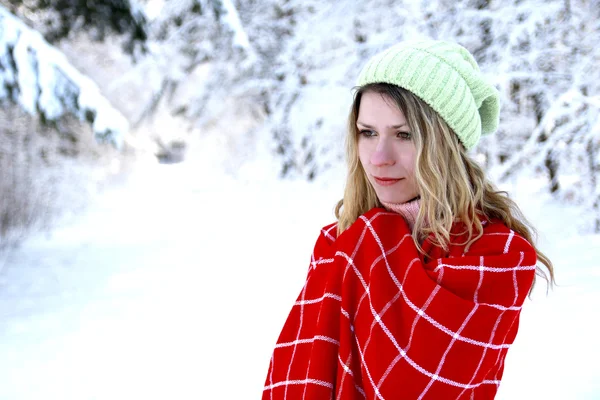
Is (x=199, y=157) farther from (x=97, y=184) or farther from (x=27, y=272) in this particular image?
(x=27, y=272)

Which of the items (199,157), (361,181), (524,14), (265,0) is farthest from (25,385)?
(199,157)

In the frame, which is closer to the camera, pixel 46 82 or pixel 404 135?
pixel 404 135

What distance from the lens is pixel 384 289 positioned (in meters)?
1.27

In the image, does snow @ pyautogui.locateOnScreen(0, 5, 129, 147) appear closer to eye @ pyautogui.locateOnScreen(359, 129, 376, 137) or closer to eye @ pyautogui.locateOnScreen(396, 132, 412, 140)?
eye @ pyautogui.locateOnScreen(359, 129, 376, 137)

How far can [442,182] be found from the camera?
1336 millimetres

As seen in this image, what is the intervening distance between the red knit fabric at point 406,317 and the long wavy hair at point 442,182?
0.14 ft

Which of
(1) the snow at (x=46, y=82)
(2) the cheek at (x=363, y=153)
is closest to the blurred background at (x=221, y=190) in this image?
(1) the snow at (x=46, y=82)

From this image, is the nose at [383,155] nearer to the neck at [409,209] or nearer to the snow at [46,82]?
the neck at [409,209]

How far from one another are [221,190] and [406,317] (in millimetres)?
11845

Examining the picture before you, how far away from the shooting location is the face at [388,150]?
135 centimetres

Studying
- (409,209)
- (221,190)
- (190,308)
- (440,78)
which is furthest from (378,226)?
(221,190)

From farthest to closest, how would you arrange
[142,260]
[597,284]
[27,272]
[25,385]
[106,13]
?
[142,260]
[27,272]
[106,13]
[597,284]
[25,385]

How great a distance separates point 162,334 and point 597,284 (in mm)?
3380

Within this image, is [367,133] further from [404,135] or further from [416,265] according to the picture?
[416,265]
